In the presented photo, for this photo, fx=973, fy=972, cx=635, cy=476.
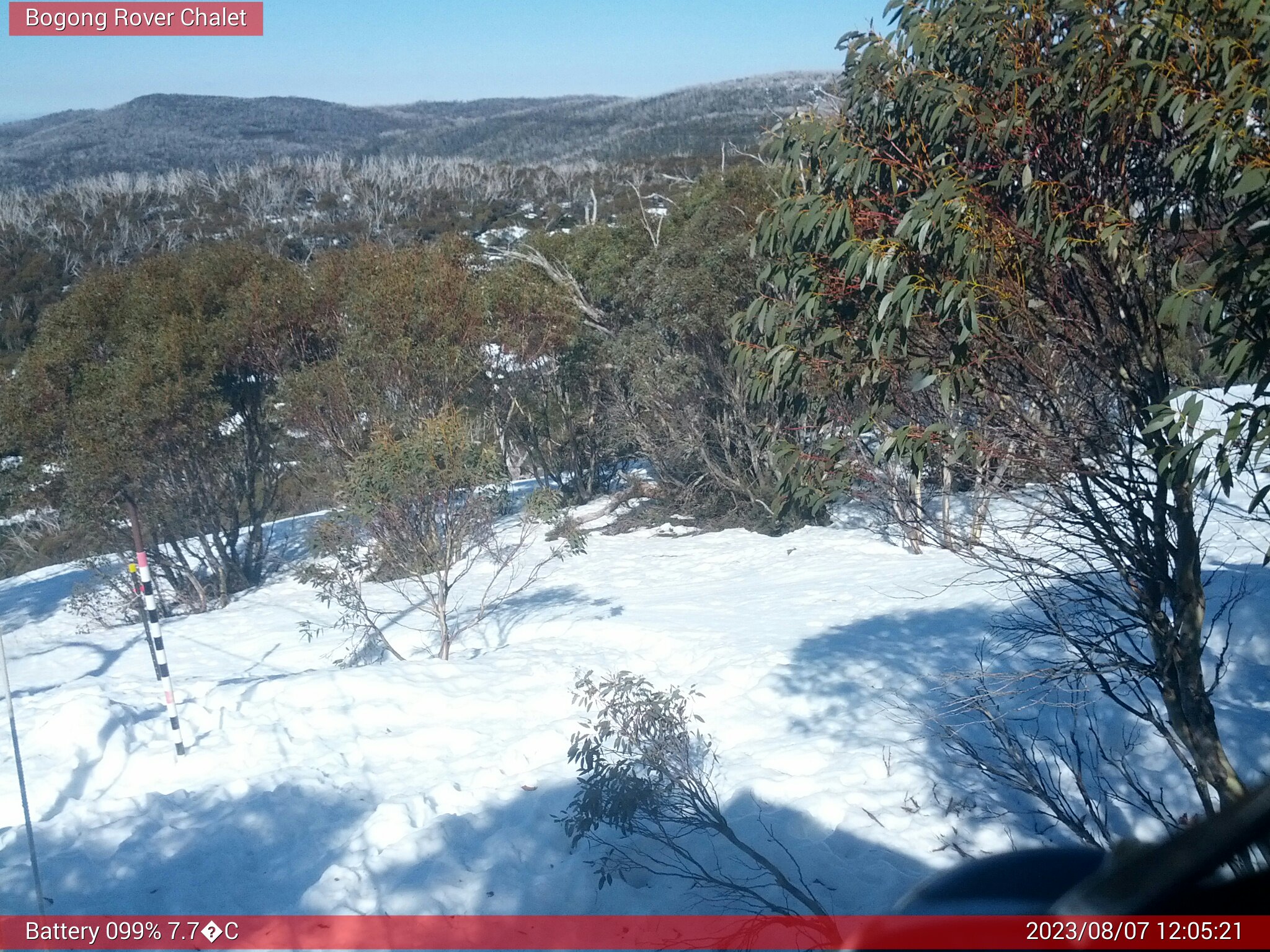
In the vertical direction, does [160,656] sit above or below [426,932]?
above

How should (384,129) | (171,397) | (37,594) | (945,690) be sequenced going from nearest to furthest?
1. (945,690)
2. (171,397)
3. (37,594)
4. (384,129)

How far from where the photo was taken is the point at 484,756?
6051mm

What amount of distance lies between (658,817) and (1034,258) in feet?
9.49

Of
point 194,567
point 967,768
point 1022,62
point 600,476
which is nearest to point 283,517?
point 194,567

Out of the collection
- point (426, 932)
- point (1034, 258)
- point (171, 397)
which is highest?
point (1034, 258)

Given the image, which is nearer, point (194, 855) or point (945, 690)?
point (194, 855)

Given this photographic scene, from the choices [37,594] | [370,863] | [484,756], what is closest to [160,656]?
[484,756]

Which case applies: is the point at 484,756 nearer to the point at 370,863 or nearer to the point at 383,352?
the point at 370,863

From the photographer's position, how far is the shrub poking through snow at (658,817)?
14.1ft

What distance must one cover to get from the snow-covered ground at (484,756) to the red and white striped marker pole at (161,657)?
0.12 meters

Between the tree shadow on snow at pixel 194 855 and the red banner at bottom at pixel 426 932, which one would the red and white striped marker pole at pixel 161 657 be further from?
the red banner at bottom at pixel 426 932

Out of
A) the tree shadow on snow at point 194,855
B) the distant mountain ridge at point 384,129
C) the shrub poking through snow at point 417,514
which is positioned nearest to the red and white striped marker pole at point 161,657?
the tree shadow on snow at point 194,855

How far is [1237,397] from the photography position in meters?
4.16

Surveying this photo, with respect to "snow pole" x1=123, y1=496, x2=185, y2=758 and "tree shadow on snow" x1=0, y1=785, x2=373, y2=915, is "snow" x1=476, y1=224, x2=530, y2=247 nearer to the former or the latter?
"snow pole" x1=123, y1=496, x2=185, y2=758
